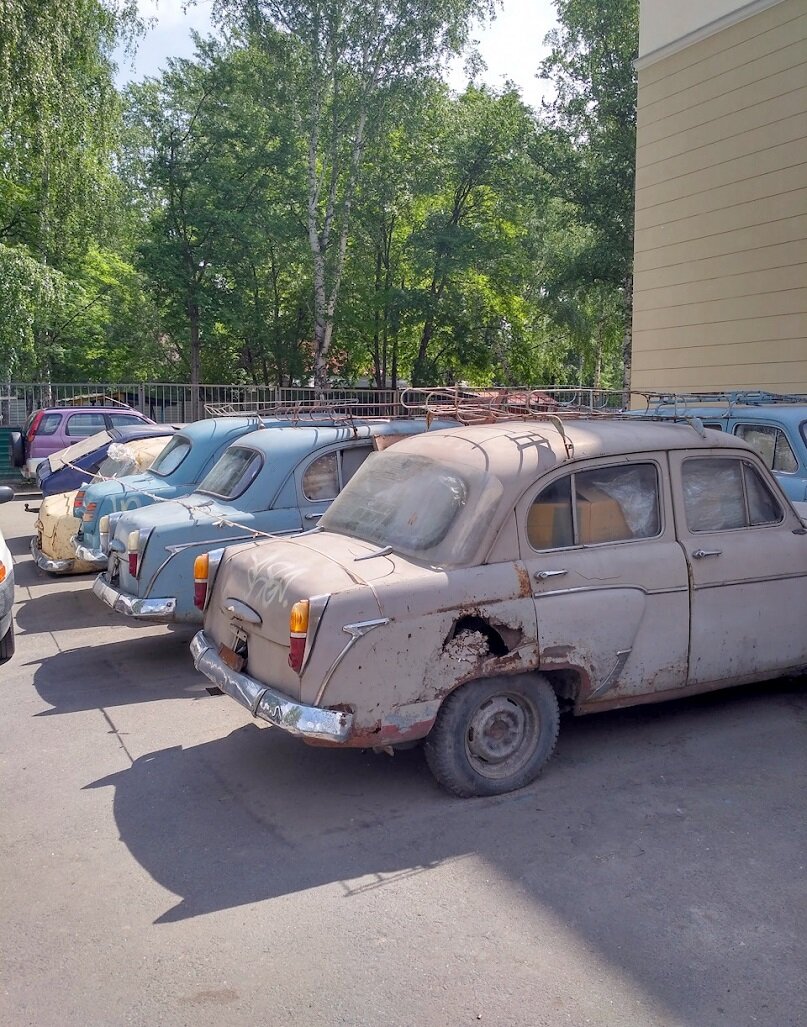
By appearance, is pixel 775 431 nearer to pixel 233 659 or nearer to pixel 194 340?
pixel 233 659

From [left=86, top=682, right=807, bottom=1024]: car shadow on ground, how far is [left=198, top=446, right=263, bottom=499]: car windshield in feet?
8.58

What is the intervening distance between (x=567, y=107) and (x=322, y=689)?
24.5 m

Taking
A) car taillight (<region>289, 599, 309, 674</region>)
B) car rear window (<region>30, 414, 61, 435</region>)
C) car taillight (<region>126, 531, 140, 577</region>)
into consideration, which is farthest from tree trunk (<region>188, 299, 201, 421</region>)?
car taillight (<region>289, 599, 309, 674</region>)

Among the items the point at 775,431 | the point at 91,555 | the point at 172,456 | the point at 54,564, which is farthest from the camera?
the point at 54,564

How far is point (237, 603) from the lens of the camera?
5.14 m

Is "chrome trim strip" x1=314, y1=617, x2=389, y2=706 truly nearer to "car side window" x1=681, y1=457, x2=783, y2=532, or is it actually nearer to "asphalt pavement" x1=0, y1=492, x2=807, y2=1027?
"asphalt pavement" x1=0, y1=492, x2=807, y2=1027

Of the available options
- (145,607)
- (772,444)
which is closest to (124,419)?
(145,607)

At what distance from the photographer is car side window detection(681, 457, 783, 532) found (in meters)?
5.63

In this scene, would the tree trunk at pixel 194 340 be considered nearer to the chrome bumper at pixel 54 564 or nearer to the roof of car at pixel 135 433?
the roof of car at pixel 135 433

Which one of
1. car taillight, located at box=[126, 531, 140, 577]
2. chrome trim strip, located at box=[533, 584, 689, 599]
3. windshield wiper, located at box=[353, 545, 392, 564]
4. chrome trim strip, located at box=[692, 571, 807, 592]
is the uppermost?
windshield wiper, located at box=[353, 545, 392, 564]

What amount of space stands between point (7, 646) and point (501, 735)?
157 inches

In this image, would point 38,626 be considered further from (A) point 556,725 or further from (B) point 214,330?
(B) point 214,330

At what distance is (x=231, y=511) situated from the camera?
768 centimetres

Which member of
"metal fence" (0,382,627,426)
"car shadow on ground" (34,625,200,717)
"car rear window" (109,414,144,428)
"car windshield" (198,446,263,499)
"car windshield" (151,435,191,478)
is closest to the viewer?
"car shadow on ground" (34,625,200,717)
